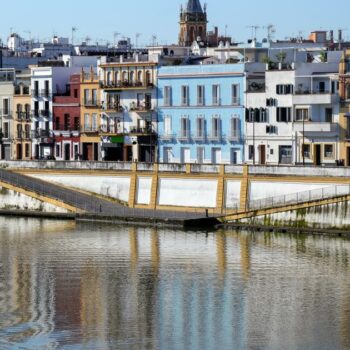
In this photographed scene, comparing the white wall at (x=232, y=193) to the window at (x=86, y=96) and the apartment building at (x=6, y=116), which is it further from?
the apartment building at (x=6, y=116)

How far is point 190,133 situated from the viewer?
3654 inches

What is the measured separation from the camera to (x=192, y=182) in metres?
82.1

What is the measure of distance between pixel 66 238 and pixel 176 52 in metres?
33.7

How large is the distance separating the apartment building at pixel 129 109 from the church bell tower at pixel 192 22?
40057 millimetres

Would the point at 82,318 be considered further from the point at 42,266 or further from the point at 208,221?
the point at 208,221

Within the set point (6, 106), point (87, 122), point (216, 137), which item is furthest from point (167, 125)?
point (6, 106)

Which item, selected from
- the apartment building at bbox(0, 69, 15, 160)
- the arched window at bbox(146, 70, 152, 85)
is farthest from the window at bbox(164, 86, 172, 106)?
the apartment building at bbox(0, 69, 15, 160)

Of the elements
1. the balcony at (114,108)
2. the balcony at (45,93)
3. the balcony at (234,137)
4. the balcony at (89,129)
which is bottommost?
the balcony at (234,137)

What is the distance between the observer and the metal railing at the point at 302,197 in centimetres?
7462

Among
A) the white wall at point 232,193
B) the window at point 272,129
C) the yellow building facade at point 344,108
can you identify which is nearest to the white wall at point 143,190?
the white wall at point 232,193

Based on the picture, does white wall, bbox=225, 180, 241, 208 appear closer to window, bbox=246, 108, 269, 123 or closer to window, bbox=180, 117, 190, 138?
window, bbox=246, 108, 269, 123

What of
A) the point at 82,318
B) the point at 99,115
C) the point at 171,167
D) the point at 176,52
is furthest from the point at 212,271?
the point at 176,52

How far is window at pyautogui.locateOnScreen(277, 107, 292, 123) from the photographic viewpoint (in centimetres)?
8788

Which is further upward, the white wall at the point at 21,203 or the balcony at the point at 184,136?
the balcony at the point at 184,136
